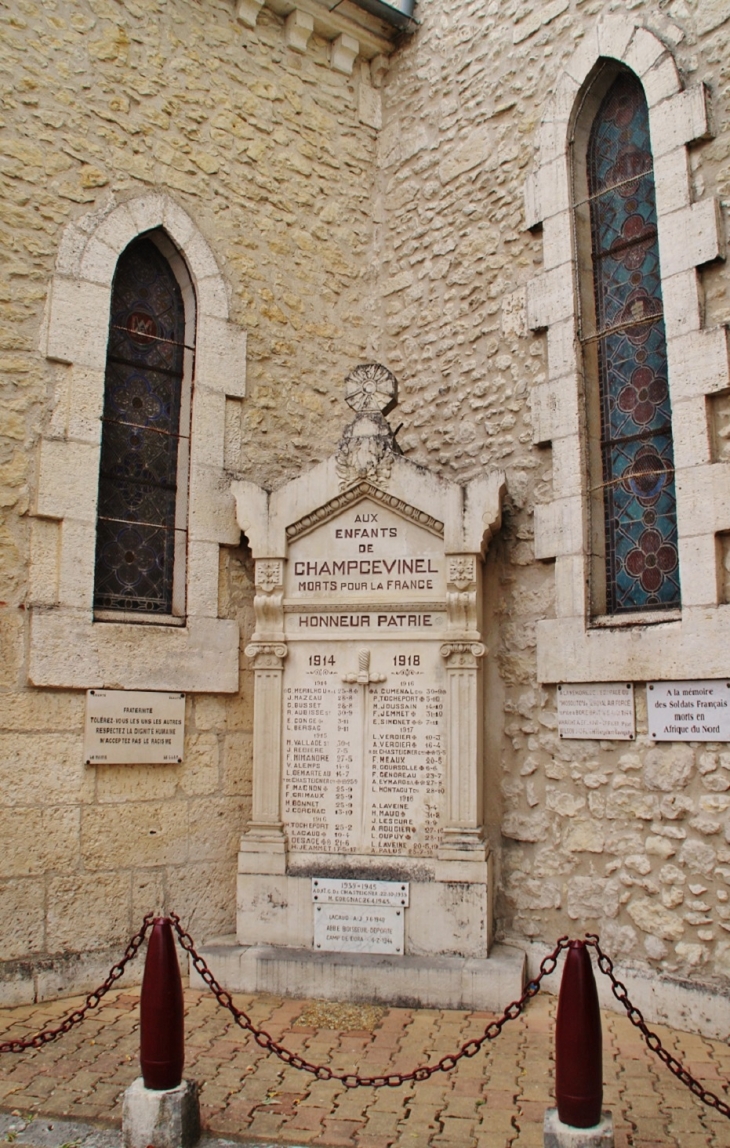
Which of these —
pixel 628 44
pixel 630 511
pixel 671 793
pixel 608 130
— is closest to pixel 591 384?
pixel 630 511

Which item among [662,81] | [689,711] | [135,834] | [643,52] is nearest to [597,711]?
[689,711]

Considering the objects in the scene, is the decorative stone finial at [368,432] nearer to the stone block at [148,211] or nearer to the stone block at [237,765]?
the stone block at [148,211]

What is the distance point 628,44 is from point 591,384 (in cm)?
204

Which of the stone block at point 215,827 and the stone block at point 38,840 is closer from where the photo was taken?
the stone block at point 38,840

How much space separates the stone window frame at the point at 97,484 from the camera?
5.45 m

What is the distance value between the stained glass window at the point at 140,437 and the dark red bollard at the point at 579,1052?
3726 mm

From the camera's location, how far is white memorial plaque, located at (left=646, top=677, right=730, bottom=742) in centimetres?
479

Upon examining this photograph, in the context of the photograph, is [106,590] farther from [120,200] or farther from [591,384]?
[591,384]

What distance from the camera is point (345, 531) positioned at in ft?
19.3

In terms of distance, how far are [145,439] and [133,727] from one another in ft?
6.20

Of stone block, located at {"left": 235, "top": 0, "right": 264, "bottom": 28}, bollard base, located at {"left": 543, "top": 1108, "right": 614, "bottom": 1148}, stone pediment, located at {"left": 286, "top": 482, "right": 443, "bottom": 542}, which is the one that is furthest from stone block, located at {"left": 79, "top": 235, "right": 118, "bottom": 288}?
bollard base, located at {"left": 543, "top": 1108, "right": 614, "bottom": 1148}

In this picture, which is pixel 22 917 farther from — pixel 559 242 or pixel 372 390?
pixel 559 242

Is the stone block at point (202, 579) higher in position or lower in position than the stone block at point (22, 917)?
higher

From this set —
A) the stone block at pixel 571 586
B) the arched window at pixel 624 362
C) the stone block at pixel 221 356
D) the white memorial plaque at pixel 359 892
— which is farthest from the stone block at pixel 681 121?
the white memorial plaque at pixel 359 892
